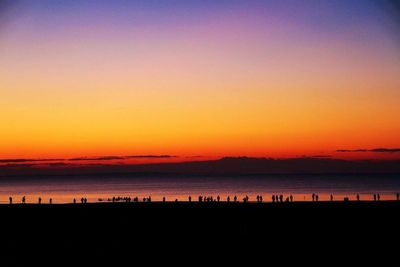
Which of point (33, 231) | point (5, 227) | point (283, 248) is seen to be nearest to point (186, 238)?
point (283, 248)

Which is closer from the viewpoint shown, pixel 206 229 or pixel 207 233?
pixel 207 233

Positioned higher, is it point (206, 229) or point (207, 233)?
point (206, 229)

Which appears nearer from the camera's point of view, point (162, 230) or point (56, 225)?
point (162, 230)

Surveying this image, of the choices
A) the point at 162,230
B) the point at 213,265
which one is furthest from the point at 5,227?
the point at 213,265

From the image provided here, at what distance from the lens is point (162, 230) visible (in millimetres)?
37812

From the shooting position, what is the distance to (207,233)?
36.0 m

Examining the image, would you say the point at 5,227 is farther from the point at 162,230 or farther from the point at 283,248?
the point at 283,248

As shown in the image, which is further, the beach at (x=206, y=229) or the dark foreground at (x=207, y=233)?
the beach at (x=206, y=229)

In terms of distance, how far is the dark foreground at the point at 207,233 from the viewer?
29.3 meters

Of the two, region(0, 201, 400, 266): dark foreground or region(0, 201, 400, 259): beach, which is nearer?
region(0, 201, 400, 266): dark foreground

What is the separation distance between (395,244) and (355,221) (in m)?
9.80

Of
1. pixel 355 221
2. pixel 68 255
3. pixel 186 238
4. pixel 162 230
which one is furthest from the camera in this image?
pixel 355 221

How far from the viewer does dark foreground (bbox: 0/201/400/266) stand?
2930 centimetres

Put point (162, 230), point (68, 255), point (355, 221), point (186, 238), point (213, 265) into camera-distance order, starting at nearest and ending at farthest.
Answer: point (213, 265), point (68, 255), point (186, 238), point (162, 230), point (355, 221)
